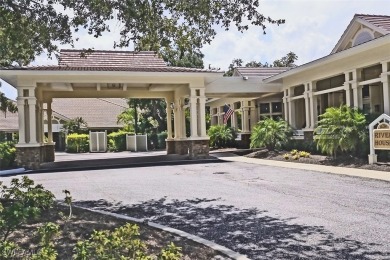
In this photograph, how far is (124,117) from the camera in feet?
154

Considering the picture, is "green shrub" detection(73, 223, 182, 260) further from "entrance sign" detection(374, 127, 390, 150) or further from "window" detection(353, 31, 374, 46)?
"window" detection(353, 31, 374, 46)

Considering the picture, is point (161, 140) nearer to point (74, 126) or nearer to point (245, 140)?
point (74, 126)

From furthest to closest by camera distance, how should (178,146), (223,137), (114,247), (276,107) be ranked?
(223,137), (276,107), (178,146), (114,247)

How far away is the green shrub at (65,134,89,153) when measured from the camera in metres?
41.8

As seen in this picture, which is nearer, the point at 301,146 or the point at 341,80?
the point at 341,80

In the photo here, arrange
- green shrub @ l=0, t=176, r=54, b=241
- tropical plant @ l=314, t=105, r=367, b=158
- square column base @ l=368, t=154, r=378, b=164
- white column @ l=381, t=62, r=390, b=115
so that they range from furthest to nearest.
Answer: white column @ l=381, t=62, r=390, b=115 < tropical plant @ l=314, t=105, r=367, b=158 < square column base @ l=368, t=154, r=378, b=164 < green shrub @ l=0, t=176, r=54, b=241

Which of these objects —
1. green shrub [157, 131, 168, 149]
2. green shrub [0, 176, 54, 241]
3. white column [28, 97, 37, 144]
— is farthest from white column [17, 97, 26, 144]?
green shrub [157, 131, 168, 149]

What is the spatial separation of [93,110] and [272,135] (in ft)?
110

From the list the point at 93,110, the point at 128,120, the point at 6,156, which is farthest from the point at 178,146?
the point at 93,110

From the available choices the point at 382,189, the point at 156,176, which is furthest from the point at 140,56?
the point at 382,189

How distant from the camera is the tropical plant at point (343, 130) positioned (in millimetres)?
16844

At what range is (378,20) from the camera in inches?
828

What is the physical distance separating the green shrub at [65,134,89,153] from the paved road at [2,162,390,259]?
2684 centimetres

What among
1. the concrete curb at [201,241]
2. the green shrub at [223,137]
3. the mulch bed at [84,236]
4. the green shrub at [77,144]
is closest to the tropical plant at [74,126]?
the green shrub at [77,144]
